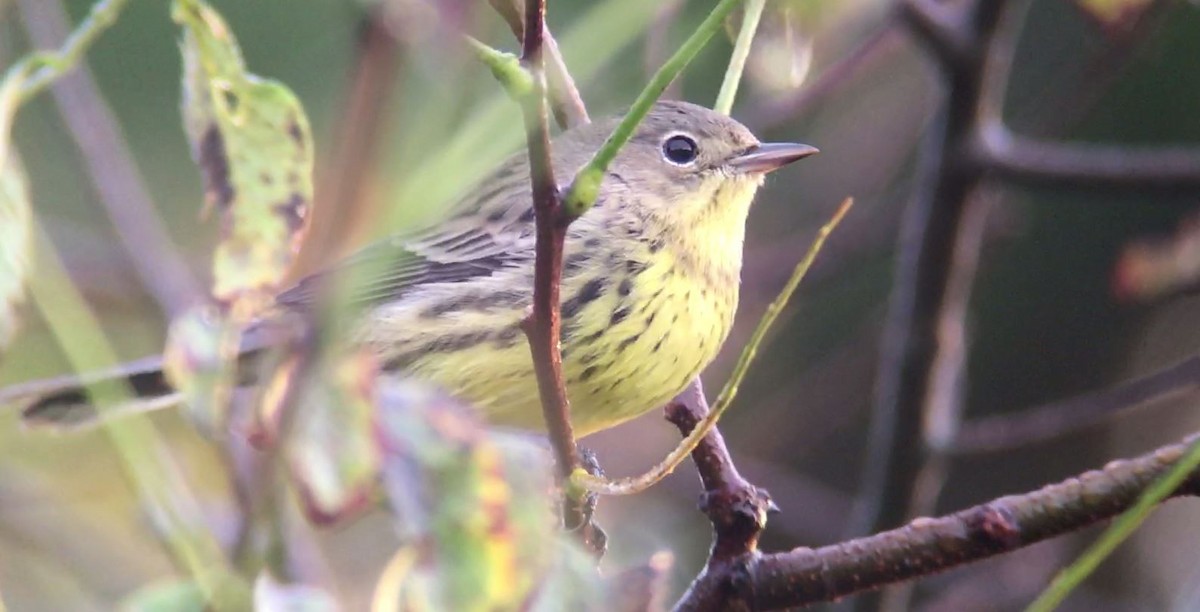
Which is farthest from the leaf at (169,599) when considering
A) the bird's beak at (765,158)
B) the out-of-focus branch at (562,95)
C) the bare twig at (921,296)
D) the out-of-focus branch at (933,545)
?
the bare twig at (921,296)

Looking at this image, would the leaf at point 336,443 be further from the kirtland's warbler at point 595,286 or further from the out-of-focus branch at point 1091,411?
the out-of-focus branch at point 1091,411

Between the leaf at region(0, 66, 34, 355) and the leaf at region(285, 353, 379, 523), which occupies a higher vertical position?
the leaf at region(0, 66, 34, 355)

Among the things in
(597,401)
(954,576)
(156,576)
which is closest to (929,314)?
(597,401)

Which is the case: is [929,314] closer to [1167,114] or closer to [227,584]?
[227,584]

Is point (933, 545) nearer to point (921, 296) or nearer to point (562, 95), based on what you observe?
point (562, 95)

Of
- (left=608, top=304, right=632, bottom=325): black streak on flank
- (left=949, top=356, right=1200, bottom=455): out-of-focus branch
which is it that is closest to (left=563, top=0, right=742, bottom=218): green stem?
(left=608, top=304, right=632, bottom=325): black streak on flank

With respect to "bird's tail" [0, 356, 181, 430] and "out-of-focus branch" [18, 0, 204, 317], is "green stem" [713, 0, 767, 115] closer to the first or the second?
"bird's tail" [0, 356, 181, 430]
